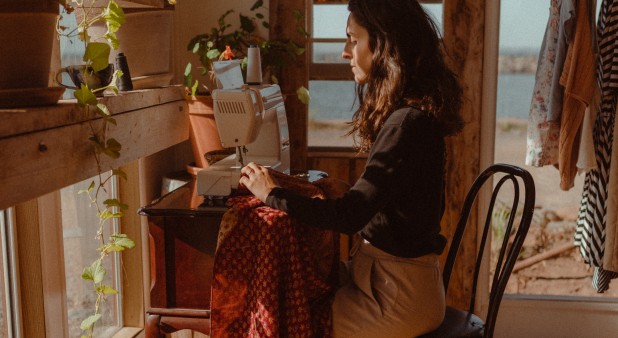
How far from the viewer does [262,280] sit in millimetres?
1694

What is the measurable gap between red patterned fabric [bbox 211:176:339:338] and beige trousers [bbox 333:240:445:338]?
0.19ft

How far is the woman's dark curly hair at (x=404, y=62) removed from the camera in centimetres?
175

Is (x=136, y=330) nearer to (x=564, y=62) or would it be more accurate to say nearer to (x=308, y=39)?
(x=308, y=39)

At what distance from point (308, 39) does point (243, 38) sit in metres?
0.31

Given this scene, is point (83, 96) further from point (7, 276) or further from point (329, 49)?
point (329, 49)

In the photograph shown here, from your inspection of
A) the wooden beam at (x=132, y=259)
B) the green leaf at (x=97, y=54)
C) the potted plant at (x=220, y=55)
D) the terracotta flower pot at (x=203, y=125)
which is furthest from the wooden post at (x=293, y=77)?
the green leaf at (x=97, y=54)

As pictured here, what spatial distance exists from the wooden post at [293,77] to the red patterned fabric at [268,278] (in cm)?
132

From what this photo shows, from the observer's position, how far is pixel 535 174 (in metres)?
5.65

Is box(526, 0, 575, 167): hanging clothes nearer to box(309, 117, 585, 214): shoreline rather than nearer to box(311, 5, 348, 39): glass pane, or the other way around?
box(309, 117, 585, 214): shoreline

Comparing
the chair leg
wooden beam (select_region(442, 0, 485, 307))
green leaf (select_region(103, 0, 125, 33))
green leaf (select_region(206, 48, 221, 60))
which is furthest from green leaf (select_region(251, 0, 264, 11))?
the chair leg

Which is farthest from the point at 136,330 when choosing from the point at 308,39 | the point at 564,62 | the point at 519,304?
the point at 564,62

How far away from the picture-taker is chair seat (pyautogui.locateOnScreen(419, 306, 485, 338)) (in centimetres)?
182

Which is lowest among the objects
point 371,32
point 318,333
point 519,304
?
point 519,304

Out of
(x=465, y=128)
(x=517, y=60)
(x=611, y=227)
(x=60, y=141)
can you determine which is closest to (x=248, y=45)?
(x=465, y=128)
